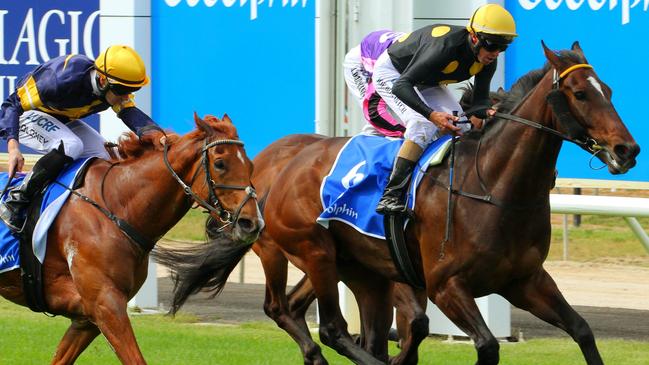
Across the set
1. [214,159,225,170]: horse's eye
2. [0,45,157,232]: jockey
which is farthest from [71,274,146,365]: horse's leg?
[214,159,225,170]: horse's eye

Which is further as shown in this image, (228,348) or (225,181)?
(228,348)

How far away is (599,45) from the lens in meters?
8.80

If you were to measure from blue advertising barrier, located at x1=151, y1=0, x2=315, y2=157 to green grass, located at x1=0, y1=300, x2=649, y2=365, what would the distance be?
4.91 ft

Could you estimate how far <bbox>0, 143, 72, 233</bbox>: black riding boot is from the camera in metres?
6.20

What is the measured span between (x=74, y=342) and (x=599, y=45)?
13.4ft

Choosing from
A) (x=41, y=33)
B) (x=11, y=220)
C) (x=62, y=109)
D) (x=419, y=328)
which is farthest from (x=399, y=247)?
(x=41, y=33)

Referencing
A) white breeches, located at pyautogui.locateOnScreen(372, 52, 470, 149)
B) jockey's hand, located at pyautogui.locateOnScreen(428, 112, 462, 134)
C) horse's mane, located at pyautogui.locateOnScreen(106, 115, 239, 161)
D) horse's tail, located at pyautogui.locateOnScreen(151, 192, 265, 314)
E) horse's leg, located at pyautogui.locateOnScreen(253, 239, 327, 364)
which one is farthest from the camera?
horse's tail, located at pyautogui.locateOnScreen(151, 192, 265, 314)

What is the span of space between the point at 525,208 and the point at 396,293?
4.45 feet

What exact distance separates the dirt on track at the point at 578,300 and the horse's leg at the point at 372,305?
1724mm

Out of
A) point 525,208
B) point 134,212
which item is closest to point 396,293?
point 525,208

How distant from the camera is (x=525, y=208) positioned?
637 centimetres

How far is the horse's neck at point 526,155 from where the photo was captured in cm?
634

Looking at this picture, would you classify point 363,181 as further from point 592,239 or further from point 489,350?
point 592,239

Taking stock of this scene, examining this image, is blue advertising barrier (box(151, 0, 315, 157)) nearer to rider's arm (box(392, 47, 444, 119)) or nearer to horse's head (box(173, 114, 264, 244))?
rider's arm (box(392, 47, 444, 119))
